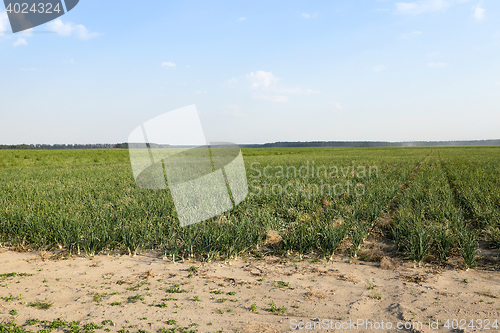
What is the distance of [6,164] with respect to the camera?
94.9ft

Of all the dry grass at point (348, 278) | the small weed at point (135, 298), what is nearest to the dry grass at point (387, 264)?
the dry grass at point (348, 278)

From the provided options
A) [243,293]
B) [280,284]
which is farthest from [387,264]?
[243,293]

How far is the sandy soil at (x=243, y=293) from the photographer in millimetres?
2961

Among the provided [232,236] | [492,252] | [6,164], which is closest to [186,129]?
[232,236]

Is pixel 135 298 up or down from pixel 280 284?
up

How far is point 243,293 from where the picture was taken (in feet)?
11.8

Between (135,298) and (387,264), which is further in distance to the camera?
(387,264)

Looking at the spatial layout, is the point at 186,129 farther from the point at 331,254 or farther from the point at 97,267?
the point at 331,254

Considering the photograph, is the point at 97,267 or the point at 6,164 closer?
the point at 97,267

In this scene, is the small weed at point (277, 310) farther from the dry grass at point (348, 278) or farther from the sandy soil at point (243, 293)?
the dry grass at point (348, 278)

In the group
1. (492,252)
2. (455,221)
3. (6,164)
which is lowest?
(492,252)

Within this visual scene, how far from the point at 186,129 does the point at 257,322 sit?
7.94ft

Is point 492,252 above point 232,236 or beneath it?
beneath

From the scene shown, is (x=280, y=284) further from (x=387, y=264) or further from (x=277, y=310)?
(x=387, y=264)
